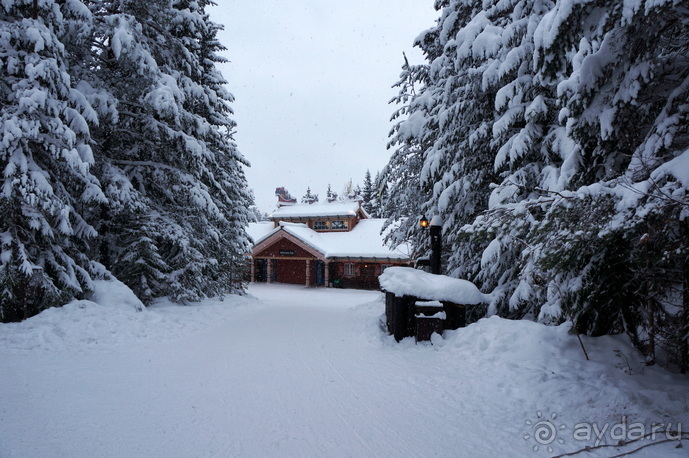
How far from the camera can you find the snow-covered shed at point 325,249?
26172mm

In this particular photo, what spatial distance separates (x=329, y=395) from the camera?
14.6 feet

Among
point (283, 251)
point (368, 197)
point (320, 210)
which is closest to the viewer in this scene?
point (283, 251)

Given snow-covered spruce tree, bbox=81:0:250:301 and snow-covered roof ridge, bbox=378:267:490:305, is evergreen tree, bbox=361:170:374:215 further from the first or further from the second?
snow-covered roof ridge, bbox=378:267:490:305

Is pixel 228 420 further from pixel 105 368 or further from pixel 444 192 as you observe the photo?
pixel 444 192

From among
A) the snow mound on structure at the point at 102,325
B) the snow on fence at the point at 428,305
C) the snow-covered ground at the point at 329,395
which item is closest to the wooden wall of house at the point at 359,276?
the snow mound on structure at the point at 102,325

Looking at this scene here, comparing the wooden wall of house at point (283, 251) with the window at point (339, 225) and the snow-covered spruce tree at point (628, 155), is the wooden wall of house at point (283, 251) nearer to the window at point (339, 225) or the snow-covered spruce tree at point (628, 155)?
the window at point (339, 225)

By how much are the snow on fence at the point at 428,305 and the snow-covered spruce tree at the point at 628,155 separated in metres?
2.03

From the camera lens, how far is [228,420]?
12.2ft

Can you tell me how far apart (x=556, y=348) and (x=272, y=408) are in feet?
13.7

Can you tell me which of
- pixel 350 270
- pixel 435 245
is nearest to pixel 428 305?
pixel 435 245

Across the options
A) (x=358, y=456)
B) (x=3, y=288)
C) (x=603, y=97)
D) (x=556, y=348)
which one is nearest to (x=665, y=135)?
(x=603, y=97)

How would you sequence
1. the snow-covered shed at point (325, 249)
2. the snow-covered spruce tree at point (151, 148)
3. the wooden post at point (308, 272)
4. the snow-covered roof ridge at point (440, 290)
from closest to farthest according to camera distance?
1. the snow-covered roof ridge at point (440, 290)
2. the snow-covered spruce tree at point (151, 148)
3. the snow-covered shed at point (325, 249)
4. the wooden post at point (308, 272)
